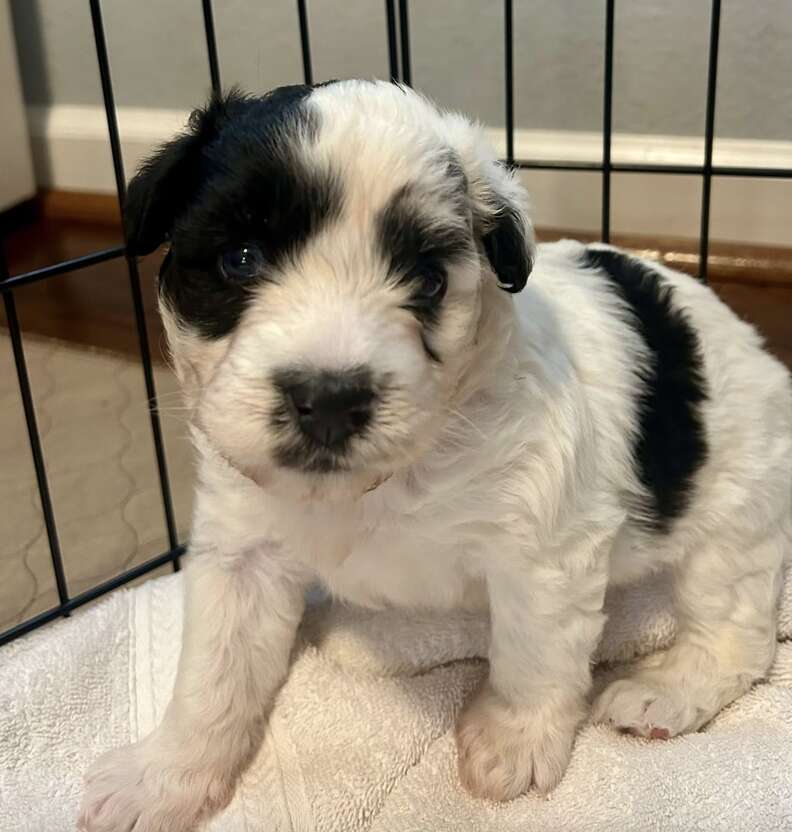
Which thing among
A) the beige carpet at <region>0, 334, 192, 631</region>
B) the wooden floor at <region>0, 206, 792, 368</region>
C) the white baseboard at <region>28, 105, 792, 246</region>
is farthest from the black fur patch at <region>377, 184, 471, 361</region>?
the white baseboard at <region>28, 105, 792, 246</region>

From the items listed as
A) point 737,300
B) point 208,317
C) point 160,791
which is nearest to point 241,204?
point 208,317

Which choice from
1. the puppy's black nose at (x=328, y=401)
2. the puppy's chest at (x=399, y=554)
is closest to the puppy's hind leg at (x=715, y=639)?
the puppy's chest at (x=399, y=554)

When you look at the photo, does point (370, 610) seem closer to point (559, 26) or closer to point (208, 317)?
point (208, 317)

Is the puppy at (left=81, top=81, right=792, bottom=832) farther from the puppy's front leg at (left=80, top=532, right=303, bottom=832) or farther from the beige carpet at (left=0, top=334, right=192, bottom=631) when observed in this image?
the beige carpet at (left=0, top=334, right=192, bottom=631)

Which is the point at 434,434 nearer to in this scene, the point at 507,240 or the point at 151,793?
the point at 507,240

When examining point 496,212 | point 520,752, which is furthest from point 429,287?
point 520,752

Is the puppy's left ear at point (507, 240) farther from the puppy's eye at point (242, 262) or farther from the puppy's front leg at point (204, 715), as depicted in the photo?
the puppy's front leg at point (204, 715)
